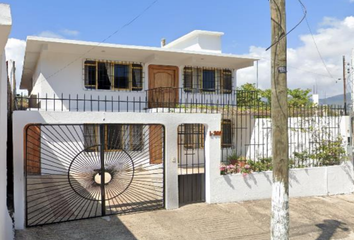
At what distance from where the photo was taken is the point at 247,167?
31.2ft

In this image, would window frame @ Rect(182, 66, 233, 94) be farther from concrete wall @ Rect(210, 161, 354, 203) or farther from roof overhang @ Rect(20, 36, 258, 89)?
concrete wall @ Rect(210, 161, 354, 203)

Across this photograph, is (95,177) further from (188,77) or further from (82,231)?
(188,77)

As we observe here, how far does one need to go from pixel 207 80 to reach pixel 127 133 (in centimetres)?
496

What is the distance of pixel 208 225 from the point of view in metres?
7.37

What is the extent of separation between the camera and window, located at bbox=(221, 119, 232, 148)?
1462cm

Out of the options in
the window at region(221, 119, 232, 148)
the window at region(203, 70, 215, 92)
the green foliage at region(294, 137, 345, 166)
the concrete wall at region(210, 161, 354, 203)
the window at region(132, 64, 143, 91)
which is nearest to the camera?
the concrete wall at region(210, 161, 354, 203)

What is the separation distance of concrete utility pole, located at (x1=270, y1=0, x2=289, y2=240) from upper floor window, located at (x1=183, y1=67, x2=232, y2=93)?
9433 millimetres

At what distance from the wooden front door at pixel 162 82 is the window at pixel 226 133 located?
8.14 ft

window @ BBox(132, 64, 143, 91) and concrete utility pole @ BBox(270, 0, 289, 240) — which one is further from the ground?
window @ BBox(132, 64, 143, 91)

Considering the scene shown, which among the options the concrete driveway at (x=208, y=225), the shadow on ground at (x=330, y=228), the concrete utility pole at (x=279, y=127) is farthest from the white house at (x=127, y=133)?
the concrete utility pole at (x=279, y=127)

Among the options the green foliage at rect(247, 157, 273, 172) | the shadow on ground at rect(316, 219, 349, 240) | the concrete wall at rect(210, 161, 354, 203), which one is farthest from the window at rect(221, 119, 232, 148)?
the shadow on ground at rect(316, 219, 349, 240)

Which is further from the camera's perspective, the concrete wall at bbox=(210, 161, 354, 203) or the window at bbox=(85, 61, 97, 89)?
the window at bbox=(85, 61, 97, 89)

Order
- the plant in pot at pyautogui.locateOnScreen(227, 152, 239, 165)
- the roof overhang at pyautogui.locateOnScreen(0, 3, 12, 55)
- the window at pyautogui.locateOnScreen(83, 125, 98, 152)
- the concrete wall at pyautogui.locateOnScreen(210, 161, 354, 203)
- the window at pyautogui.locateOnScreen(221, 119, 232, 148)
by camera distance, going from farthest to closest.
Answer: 1. the window at pyautogui.locateOnScreen(221, 119, 232, 148)
2. the window at pyautogui.locateOnScreen(83, 125, 98, 152)
3. the plant in pot at pyautogui.locateOnScreen(227, 152, 239, 165)
4. the concrete wall at pyautogui.locateOnScreen(210, 161, 354, 203)
5. the roof overhang at pyautogui.locateOnScreen(0, 3, 12, 55)

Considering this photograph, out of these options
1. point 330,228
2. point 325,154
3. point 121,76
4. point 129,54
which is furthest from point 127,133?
point 330,228
